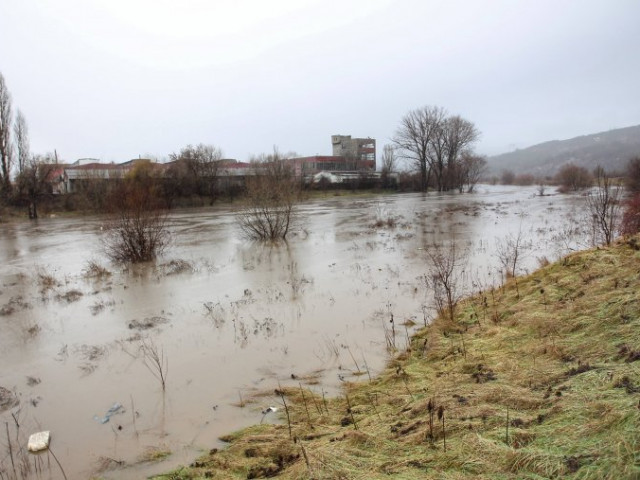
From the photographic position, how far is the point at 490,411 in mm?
3896

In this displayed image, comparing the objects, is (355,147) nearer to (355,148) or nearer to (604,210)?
(355,148)

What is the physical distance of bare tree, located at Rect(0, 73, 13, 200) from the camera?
43.3 meters

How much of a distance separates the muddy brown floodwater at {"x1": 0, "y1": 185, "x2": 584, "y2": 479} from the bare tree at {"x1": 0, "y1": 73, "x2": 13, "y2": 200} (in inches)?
1236

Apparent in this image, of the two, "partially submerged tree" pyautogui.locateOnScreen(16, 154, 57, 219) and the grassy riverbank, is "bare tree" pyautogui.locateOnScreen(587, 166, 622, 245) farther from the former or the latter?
"partially submerged tree" pyautogui.locateOnScreen(16, 154, 57, 219)

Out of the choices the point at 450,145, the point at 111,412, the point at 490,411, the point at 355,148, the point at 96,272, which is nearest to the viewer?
the point at 490,411

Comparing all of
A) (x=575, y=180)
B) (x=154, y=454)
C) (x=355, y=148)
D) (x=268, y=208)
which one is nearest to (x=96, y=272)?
(x=268, y=208)

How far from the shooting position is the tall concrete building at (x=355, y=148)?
92312mm

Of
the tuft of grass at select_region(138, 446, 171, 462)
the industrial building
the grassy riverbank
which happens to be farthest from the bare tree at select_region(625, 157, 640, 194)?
the industrial building

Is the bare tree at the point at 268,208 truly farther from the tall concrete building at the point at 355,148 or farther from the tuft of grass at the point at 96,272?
the tall concrete building at the point at 355,148

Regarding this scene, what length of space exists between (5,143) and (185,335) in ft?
156

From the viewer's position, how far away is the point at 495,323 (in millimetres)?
7180

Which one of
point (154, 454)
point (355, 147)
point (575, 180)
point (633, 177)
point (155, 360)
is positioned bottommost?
point (154, 454)

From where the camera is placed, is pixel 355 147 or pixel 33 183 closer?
pixel 33 183

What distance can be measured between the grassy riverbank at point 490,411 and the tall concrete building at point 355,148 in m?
86.5
